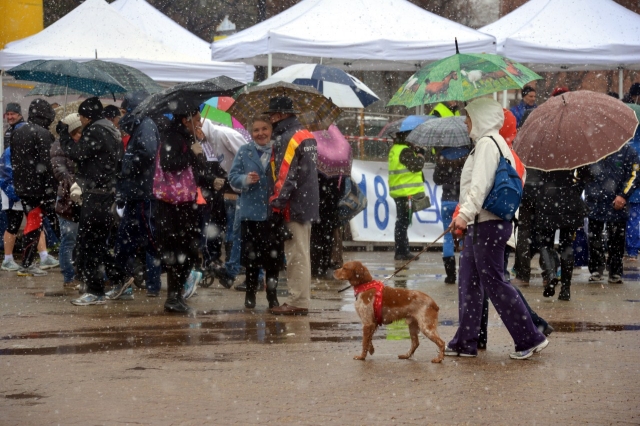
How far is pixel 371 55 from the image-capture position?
1703cm

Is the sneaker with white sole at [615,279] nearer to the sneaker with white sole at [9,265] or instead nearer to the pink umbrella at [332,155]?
the pink umbrella at [332,155]

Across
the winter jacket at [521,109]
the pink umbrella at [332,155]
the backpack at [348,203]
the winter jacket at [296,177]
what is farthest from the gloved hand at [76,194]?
the winter jacket at [521,109]

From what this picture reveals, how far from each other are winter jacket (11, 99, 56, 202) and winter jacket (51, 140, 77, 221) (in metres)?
0.99

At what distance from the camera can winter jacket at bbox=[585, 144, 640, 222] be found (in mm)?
13312

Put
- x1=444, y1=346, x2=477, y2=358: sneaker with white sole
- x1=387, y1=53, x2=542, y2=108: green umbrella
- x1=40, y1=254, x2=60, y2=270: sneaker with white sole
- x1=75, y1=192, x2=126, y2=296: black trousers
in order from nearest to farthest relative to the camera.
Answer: x1=444, y1=346, x2=477, y2=358: sneaker with white sole
x1=387, y1=53, x2=542, y2=108: green umbrella
x1=75, y1=192, x2=126, y2=296: black trousers
x1=40, y1=254, x2=60, y2=270: sneaker with white sole

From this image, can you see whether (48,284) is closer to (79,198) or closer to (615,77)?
(79,198)

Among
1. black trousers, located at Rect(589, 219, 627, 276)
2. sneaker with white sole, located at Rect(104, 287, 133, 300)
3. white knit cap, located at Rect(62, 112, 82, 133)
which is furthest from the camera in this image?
black trousers, located at Rect(589, 219, 627, 276)

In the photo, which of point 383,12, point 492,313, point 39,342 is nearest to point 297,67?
point 383,12

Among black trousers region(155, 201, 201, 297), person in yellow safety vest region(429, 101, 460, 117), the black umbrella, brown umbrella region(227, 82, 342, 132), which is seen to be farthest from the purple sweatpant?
person in yellow safety vest region(429, 101, 460, 117)

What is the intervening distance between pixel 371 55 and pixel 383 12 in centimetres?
133

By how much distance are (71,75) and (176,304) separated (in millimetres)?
3263

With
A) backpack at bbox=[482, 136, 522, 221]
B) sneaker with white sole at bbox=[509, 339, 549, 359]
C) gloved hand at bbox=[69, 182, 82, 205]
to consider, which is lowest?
sneaker with white sole at bbox=[509, 339, 549, 359]

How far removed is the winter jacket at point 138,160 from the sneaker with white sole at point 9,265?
13.6 ft

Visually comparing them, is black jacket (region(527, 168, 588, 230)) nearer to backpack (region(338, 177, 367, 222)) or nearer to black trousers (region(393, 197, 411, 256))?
backpack (region(338, 177, 367, 222))
